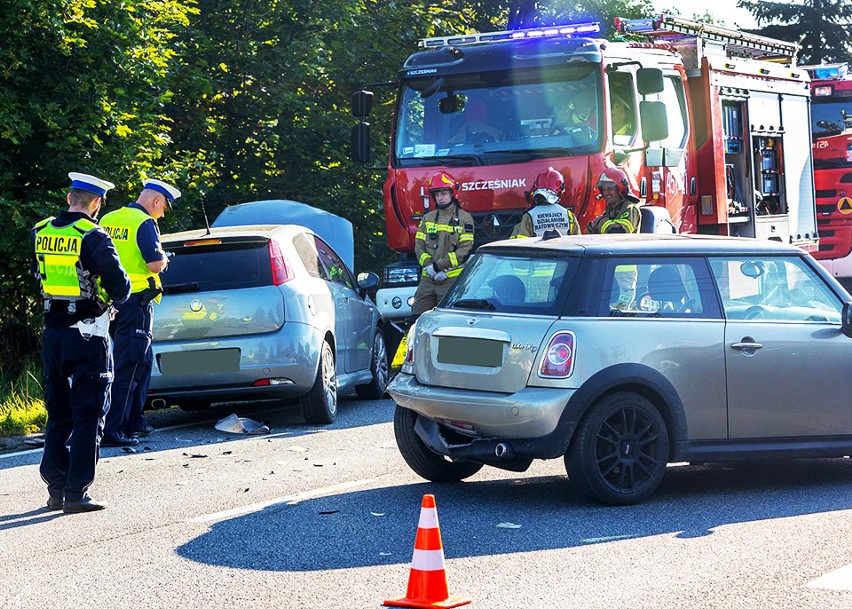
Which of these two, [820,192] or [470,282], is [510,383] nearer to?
[470,282]

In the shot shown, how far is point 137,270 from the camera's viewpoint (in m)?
10.3

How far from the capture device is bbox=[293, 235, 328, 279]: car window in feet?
40.1

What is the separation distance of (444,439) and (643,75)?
6555mm

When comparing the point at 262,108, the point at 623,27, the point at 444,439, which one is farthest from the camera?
the point at 262,108

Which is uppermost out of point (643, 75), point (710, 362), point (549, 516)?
point (643, 75)

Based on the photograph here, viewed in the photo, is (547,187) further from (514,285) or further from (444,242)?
(514,285)

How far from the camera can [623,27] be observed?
54.5 feet

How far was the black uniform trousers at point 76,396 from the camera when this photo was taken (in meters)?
7.97

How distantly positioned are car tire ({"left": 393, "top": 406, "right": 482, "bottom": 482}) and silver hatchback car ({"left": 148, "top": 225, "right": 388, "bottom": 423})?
288 centimetres

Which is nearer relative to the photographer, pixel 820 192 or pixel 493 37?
pixel 493 37

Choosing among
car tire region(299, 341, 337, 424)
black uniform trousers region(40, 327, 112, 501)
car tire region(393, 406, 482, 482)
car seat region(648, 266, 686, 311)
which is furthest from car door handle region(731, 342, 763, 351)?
car tire region(299, 341, 337, 424)

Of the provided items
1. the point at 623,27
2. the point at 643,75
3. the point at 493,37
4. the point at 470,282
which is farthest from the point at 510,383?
the point at 623,27

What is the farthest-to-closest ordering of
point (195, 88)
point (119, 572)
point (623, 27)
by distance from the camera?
point (195, 88) < point (623, 27) < point (119, 572)

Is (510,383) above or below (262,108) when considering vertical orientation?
below
